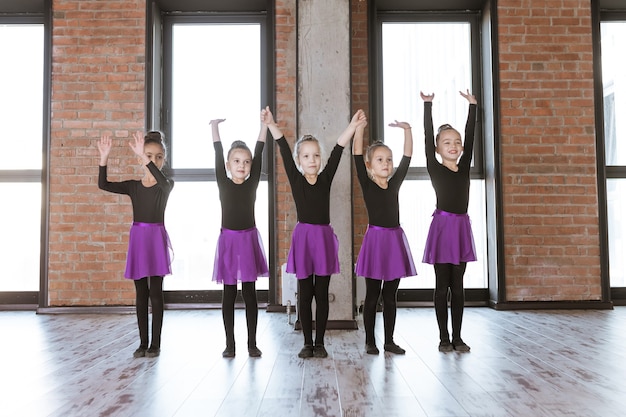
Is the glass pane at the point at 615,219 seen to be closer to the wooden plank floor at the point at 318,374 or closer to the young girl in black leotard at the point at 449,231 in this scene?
the wooden plank floor at the point at 318,374

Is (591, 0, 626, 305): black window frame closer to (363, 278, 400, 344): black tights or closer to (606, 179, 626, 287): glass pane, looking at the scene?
(606, 179, 626, 287): glass pane

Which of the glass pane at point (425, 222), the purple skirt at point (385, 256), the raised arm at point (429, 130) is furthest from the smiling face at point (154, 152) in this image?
the glass pane at point (425, 222)

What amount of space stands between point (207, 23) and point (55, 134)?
1709 mm

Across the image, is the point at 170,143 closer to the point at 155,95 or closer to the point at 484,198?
the point at 155,95

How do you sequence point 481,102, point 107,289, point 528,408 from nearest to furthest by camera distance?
point 528,408 → point 107,289 → point 481,102

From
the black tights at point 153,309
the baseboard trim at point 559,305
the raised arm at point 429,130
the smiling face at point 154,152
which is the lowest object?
the baseboard trim at point 559,305

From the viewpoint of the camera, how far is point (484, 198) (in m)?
4.84

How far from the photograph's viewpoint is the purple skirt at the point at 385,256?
286 cm

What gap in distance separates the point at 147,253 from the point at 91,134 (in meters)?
2.24

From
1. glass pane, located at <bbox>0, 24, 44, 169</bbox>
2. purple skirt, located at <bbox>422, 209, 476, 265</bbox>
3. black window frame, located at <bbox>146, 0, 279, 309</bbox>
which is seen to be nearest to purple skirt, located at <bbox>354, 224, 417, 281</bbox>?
purple skirt, located at <bbox>422, 209, 476, 265</bbox>

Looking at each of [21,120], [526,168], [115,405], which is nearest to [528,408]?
[115,405]

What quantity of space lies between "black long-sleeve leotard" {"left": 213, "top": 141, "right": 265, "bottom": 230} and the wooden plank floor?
716 mm

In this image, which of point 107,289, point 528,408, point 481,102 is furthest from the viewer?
point 481,102

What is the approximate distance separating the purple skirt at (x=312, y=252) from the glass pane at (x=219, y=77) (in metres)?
2.33
